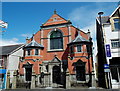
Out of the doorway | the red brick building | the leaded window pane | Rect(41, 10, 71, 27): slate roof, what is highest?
Rect(41, 10, 71, 27): slate roof

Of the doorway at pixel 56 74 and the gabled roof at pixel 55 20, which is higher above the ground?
the gabled roof at pixel 55 20

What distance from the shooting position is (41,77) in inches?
927

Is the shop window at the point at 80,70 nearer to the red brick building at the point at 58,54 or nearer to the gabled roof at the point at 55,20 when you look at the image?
the red brick building at the point at 58,54

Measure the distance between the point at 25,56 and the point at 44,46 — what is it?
414cm

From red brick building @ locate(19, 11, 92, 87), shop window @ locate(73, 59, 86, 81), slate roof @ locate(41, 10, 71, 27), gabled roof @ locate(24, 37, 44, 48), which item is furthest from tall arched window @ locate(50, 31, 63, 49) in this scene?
shop window @ locate(73, 59, 86, 81)

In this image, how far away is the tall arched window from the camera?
25464 mm

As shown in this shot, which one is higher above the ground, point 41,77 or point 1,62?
point 1,62

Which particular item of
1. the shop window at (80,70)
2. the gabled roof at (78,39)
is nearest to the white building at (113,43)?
the gabled roof at (78,39)

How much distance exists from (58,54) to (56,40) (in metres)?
2.96

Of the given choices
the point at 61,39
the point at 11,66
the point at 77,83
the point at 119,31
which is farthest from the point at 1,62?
the point at 119,31

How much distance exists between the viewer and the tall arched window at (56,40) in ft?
83.5

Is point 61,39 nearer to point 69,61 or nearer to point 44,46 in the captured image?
point 44,46

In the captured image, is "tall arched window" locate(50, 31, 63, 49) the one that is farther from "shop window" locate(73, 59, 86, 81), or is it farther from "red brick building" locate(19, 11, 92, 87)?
"shop window" locate(73, 59, 86, 81)

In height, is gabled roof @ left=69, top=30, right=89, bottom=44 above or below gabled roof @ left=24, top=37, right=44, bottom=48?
above
